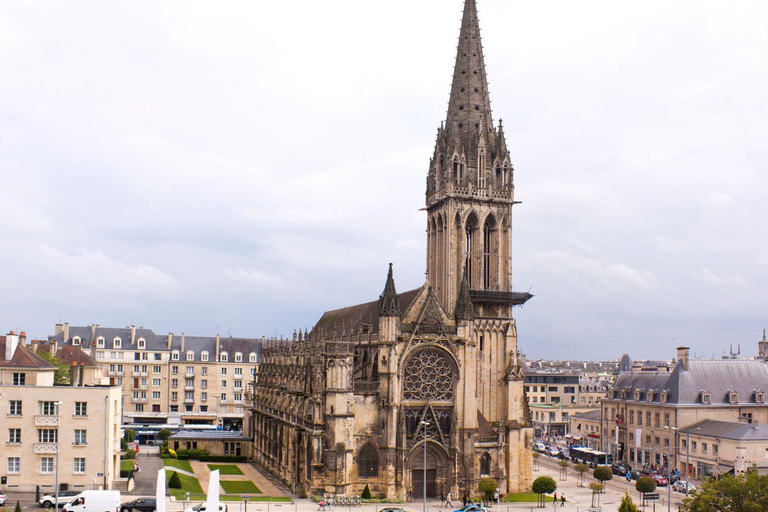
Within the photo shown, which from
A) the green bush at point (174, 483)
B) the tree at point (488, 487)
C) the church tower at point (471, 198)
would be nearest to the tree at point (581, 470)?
the tree at point (488, 487)

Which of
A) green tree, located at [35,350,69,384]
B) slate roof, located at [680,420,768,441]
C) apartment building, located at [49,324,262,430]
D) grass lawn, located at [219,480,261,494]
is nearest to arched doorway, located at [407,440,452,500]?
grass lawn, located at [219,480,261,494]

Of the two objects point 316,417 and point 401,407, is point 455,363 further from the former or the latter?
point 316,417

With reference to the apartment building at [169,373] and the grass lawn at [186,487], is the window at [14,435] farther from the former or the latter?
the apartment building at [169,373]

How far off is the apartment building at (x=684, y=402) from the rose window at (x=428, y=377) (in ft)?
105

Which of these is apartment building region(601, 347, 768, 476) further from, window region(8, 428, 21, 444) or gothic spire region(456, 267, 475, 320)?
window region(8, 428, 21, 444)

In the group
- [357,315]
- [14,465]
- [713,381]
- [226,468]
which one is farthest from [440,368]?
[713,381]

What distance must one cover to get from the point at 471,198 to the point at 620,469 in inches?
1513

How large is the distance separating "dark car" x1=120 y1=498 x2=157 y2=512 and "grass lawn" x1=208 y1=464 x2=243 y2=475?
1157 inches

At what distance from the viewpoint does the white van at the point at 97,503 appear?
52.4 metres

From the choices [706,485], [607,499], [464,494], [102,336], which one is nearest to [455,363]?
[464,494]

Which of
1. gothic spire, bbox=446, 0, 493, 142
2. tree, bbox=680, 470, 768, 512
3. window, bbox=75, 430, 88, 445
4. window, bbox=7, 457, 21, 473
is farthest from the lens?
gothic spire, bbox=446, 0, 493, 142

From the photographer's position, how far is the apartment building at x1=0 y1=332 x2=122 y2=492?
6072 cm

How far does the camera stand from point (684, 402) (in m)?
92.5

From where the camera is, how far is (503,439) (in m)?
74.8
